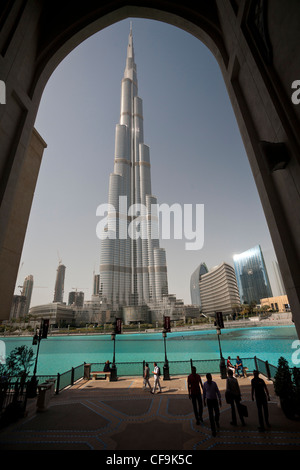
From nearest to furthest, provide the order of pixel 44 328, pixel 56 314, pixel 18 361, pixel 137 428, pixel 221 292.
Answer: pixel 137 428
pixel 18 361
pixel 44 328
pixel 56 314
pixel 221 292

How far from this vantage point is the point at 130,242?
162000mm

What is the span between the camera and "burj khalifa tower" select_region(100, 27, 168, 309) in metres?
144

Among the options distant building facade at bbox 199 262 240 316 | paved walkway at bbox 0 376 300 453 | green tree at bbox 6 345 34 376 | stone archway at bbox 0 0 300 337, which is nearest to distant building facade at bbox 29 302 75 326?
distant building facade at bbox 199 262 240 316

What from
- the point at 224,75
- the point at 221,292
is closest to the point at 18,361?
the point at 224,75

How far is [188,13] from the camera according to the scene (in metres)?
9.10

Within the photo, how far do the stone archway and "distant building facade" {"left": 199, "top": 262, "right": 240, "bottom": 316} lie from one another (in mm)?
159929

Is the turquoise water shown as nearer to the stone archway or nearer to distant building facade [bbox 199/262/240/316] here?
the stone archway

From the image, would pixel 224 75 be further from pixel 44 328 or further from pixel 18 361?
pixel 44 328

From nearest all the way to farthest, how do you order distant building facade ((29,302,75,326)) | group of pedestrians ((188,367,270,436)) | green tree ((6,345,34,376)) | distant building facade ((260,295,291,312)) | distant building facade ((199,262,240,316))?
group of pedestrians ((188,367,270,436)) → green tree ((6,345,34,376)) → distant building facade ((29,302,75,326)) → distant building facade ((260,295,291,312)) → distant building facade ((199,262,240,316))

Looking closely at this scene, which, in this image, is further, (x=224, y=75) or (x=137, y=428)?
(x=224, y=75)

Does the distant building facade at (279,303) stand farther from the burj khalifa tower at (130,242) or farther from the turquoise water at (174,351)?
the turquoise water at (174,351)

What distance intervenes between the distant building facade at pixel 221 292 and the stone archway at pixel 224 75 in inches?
6296

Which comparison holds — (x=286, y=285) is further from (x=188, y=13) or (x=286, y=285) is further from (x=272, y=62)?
(x=188, y=13)

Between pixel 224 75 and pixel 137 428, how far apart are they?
500 inches
